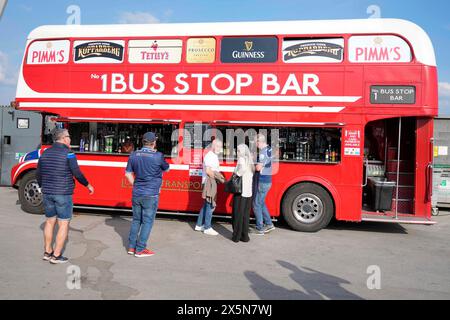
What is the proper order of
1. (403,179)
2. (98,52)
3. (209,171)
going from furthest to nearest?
(98,52)
(403,179)
(209,171)

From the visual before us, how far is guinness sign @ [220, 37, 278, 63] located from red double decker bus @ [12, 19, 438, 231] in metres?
0.02

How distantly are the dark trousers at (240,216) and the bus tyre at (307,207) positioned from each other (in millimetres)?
1212

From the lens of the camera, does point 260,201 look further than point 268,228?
No

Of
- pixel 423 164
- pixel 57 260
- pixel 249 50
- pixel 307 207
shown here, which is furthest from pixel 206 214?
pixel 423 164

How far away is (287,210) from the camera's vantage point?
24.8 feet

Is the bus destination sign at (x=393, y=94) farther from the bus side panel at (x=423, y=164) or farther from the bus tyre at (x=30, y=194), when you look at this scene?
the bus tyre at (x=30, y=194)

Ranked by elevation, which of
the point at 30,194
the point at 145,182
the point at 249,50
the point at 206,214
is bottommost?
the point at 206,214

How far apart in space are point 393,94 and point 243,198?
340 centimetres

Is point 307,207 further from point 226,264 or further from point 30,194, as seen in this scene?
point 30,194

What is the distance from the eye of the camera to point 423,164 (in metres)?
7.28

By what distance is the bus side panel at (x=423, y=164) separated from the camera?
23.7 feet

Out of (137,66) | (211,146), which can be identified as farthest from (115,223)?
(137,66)

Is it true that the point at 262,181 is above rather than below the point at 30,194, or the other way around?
above
